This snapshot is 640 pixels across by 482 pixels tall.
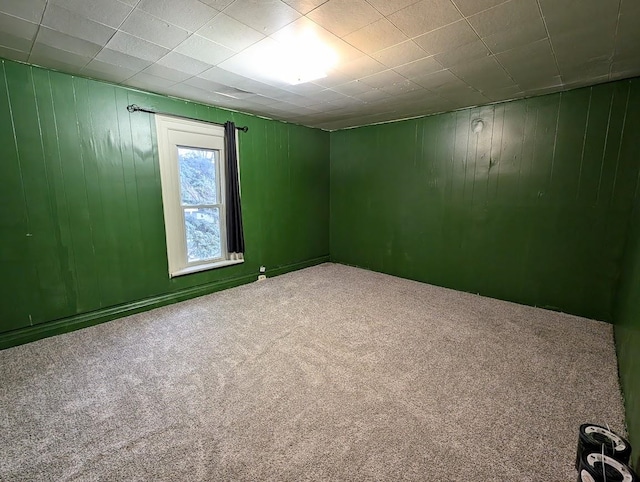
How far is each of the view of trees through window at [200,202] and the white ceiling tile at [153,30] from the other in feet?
5.01

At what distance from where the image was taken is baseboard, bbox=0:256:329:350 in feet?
8.03

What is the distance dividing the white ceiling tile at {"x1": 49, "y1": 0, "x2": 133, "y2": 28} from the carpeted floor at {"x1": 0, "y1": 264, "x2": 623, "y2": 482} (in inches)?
90.8

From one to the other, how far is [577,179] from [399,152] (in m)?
2.08

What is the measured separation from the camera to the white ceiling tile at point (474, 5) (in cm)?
154

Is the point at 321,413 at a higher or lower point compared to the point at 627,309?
lower

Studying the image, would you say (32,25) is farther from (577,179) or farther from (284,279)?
(577,179)

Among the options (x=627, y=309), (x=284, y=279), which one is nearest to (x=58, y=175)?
(x=284, y=279)

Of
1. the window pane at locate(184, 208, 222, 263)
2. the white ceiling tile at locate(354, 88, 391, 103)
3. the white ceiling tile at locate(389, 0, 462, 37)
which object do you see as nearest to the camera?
the white ceiling tile at locate(389, 0, 462, 37)

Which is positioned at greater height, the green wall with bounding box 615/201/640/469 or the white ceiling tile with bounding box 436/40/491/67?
the white ceiling tile with bounding box 436/40/491/67

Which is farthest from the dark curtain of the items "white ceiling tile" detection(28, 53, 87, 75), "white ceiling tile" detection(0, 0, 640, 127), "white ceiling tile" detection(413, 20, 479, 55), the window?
"white ceiling tile" detection(413, 20, 479, 55)

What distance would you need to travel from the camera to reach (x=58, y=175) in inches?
101

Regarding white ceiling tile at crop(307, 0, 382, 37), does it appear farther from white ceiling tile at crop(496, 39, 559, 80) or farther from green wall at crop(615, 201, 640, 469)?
green wall at crop(615, 201, 640, 469)

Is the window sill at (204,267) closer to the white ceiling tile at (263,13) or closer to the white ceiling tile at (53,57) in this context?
the white ceiling tile at (53,57)

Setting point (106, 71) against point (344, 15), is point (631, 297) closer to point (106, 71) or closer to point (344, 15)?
point (344, 15)
